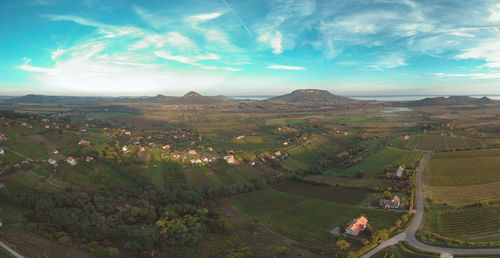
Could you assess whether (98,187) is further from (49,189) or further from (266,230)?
(266,230)

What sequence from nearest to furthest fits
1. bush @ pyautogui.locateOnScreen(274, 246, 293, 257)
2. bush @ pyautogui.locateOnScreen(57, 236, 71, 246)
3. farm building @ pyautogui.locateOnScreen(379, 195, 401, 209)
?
1. bush @ pyautogui.locateOnScreen(274, 246, 293, 257)
2. bush @ pyautogui.locateOnScreen(57, 236, 71, 246)
3. farm building @ pyautogui.locateOnScreen(379, 195, 401, 209)

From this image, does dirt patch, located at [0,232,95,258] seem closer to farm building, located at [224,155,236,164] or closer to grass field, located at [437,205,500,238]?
farm building, located at [224,155,236,164]

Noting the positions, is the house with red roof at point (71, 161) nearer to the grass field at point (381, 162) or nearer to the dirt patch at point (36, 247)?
the dirt patch at point (36, 247)

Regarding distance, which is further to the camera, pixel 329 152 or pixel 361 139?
pixel 361 139

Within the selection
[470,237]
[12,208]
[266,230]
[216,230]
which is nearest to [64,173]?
[12,208]

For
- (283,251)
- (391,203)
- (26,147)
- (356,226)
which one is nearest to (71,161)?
(26,147)

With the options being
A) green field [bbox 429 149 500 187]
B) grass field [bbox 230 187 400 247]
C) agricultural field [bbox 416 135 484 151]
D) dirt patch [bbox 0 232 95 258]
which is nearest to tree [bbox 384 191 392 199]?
grass field [bbox 230 187 400 247]
